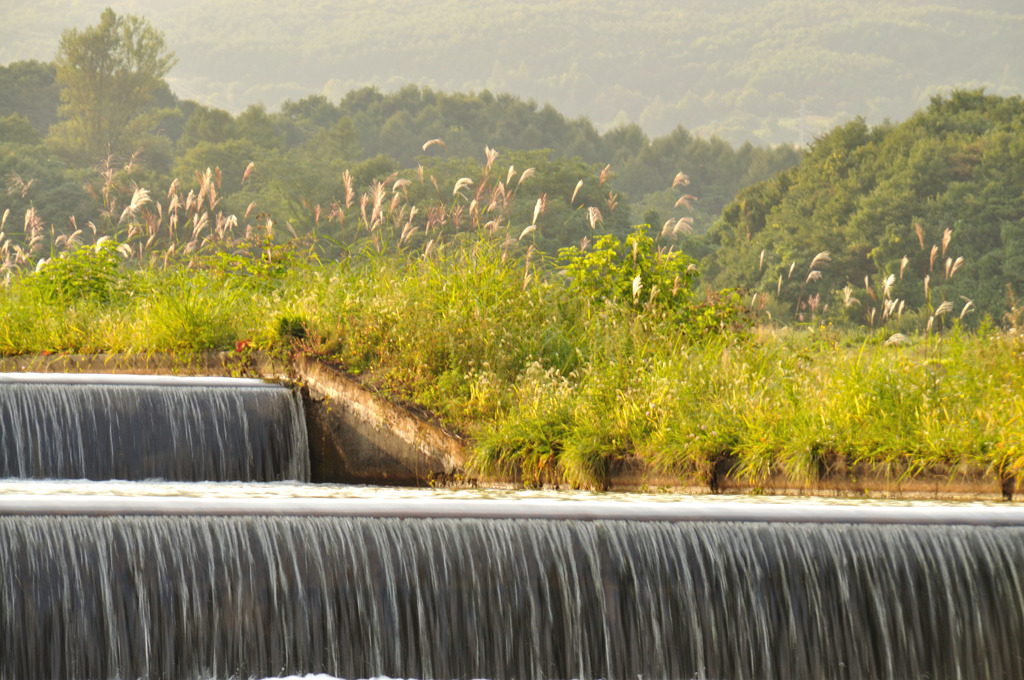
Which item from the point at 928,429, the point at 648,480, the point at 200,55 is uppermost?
the point at 200,55

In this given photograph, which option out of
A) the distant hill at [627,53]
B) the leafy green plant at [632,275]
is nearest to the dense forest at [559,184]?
the leafy green plant at [632,275]

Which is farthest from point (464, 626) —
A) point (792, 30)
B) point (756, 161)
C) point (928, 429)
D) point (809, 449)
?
point (792, 30)

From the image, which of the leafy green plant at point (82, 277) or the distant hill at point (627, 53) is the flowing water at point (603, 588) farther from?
the distant hill at point (627, 53)

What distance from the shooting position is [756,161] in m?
82.9

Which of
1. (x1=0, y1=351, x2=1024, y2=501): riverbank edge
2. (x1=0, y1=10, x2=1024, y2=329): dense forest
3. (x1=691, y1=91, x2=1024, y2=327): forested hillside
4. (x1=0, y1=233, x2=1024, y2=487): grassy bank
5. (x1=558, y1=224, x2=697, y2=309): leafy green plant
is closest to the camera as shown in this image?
(x1=0, y1=351, x2=1024, y2=501): riverbank edge

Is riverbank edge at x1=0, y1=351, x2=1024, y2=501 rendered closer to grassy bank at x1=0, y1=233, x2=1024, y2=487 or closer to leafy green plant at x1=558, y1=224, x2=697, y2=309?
grassy bank at x1=0, y1=233, x2=1024, y2=487

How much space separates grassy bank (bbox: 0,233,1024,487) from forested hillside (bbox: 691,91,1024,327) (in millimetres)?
27708

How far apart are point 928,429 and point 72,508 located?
584 cm

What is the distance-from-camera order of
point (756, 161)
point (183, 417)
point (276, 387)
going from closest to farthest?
point (183, 417) < point (276, 387) < point (756, 161)

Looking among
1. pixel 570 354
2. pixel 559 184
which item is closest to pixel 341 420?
pixel 570 354

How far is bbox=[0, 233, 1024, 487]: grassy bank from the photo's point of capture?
8.11 m

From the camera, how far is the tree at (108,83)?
6750 centimetres

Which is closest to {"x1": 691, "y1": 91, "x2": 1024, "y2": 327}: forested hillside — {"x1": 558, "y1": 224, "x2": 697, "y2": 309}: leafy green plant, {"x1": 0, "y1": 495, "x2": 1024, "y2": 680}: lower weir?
{"x1": 558, "y1": 224, "x2": 697, "y2": 309}: leafy green plant

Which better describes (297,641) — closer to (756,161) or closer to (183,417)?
(183,417)
